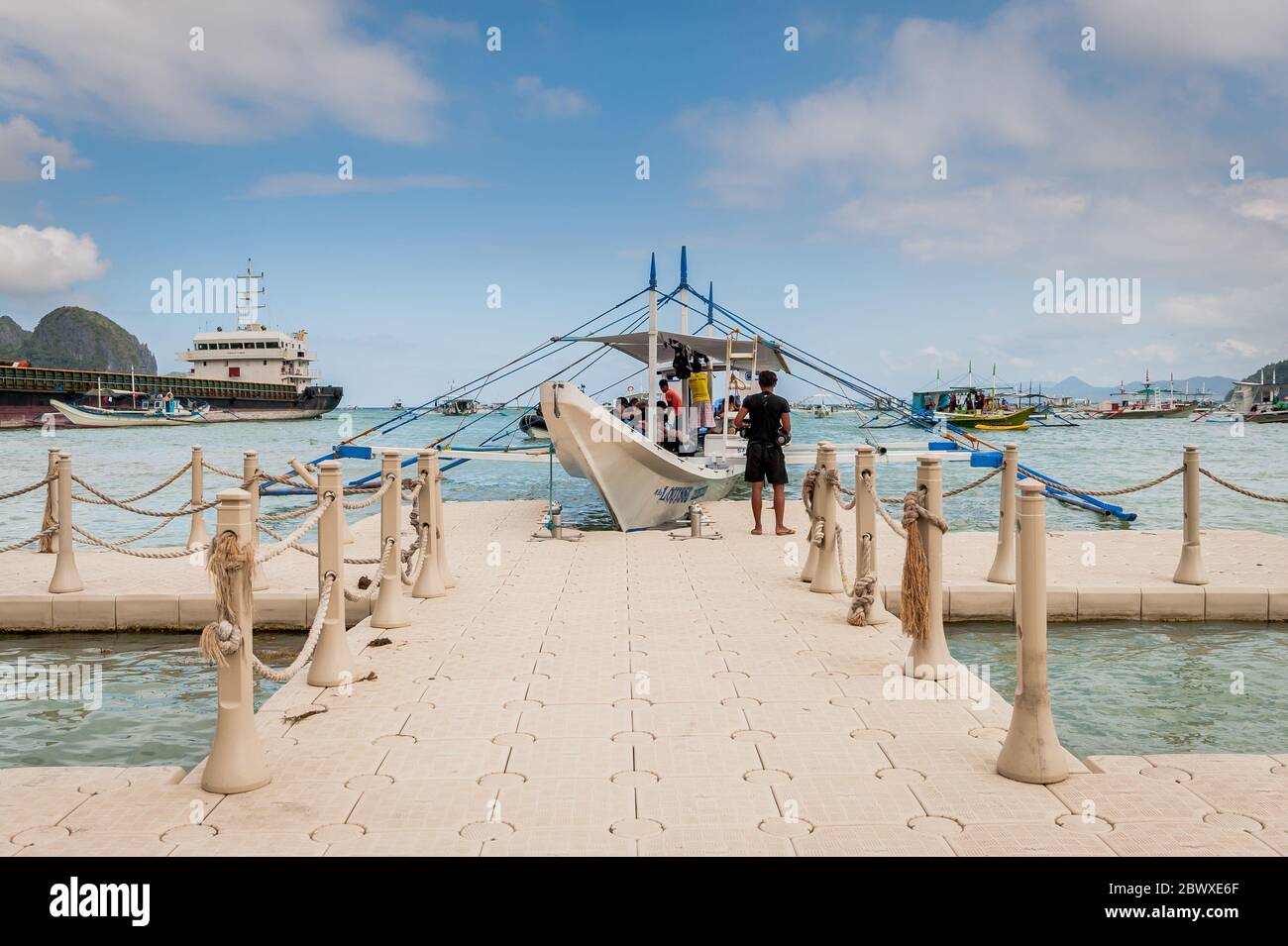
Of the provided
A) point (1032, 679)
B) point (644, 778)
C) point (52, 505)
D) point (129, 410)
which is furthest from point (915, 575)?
point (129, 410)

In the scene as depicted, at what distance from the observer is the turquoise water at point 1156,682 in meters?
5.33

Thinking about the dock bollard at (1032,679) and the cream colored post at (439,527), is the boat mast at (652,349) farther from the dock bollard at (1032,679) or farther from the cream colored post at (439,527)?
the dock bollard at (1032,679)

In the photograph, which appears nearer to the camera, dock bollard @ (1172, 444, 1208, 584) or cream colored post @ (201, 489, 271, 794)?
cream colored post @ (201, 489, 271, 794)

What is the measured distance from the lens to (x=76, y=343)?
17638 centimetres

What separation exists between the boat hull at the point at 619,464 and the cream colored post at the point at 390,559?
3788mm

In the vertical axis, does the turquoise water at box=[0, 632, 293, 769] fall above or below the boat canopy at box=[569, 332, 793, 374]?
below

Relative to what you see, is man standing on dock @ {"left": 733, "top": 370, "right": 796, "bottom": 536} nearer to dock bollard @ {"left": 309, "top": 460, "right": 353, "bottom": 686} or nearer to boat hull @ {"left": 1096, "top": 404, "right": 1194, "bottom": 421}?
dock bollard @ {"left": 309, "top": 460, "right": 353, "bottom": 686}

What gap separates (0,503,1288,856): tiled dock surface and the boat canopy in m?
9.23

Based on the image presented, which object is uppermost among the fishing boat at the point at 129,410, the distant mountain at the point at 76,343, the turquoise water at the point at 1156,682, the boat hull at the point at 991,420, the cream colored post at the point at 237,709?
the distant mountain at the point at 76,343

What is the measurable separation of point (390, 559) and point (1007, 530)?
5477mm

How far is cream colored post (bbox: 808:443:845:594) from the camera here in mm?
7848

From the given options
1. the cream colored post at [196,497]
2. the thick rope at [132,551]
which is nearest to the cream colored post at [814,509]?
the thick rope at [132,551]

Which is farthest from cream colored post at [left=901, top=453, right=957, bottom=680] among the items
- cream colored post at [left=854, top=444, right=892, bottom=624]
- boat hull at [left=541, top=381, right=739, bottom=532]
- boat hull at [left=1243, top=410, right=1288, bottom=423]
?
boat hull at [left=1243, top=410, right=1288, bottom=423]

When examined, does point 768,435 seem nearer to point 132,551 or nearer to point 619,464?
point 619,464
